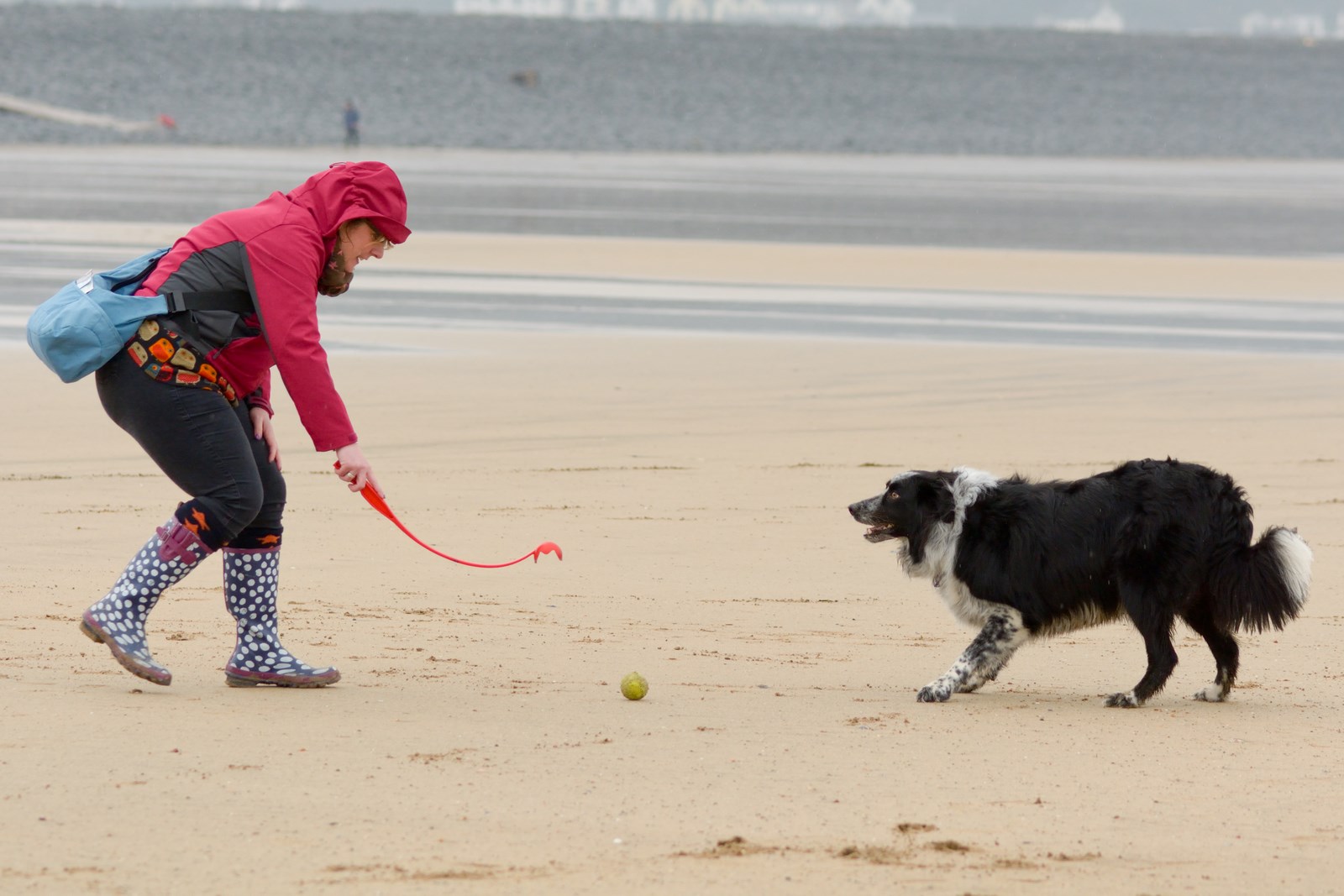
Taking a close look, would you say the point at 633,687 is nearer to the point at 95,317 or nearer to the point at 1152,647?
the point at 1152,647

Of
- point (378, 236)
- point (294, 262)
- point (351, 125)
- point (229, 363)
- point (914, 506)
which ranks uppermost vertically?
point (351, 125)

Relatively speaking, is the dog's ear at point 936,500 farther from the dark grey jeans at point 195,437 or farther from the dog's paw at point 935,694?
the dark grey jeans at point 195,437

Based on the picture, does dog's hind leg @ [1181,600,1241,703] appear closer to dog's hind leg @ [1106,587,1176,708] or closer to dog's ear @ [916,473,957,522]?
dog's hind leg @ [1106,587,1176,708]

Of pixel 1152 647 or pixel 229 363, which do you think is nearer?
pixel 229 363

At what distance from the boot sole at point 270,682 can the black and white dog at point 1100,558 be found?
212cm

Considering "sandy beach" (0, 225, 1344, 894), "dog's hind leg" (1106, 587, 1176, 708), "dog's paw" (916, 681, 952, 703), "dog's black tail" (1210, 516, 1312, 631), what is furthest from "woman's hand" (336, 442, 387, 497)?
"dog's black tail" (1210, 516, 1312, 631)

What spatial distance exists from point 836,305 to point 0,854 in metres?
15.4

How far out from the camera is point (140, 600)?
579 centimetres

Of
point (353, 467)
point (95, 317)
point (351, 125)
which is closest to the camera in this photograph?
point (95, 317)

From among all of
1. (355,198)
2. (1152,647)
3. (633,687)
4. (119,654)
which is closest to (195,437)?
(119,654)

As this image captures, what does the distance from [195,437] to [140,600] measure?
647mm

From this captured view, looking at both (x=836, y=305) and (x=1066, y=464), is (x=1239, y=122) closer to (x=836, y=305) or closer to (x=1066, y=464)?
(x=836, y=305)

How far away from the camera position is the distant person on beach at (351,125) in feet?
170

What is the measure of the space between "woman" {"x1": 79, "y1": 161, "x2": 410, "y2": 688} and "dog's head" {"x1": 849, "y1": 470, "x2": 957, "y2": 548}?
2.15 metres
